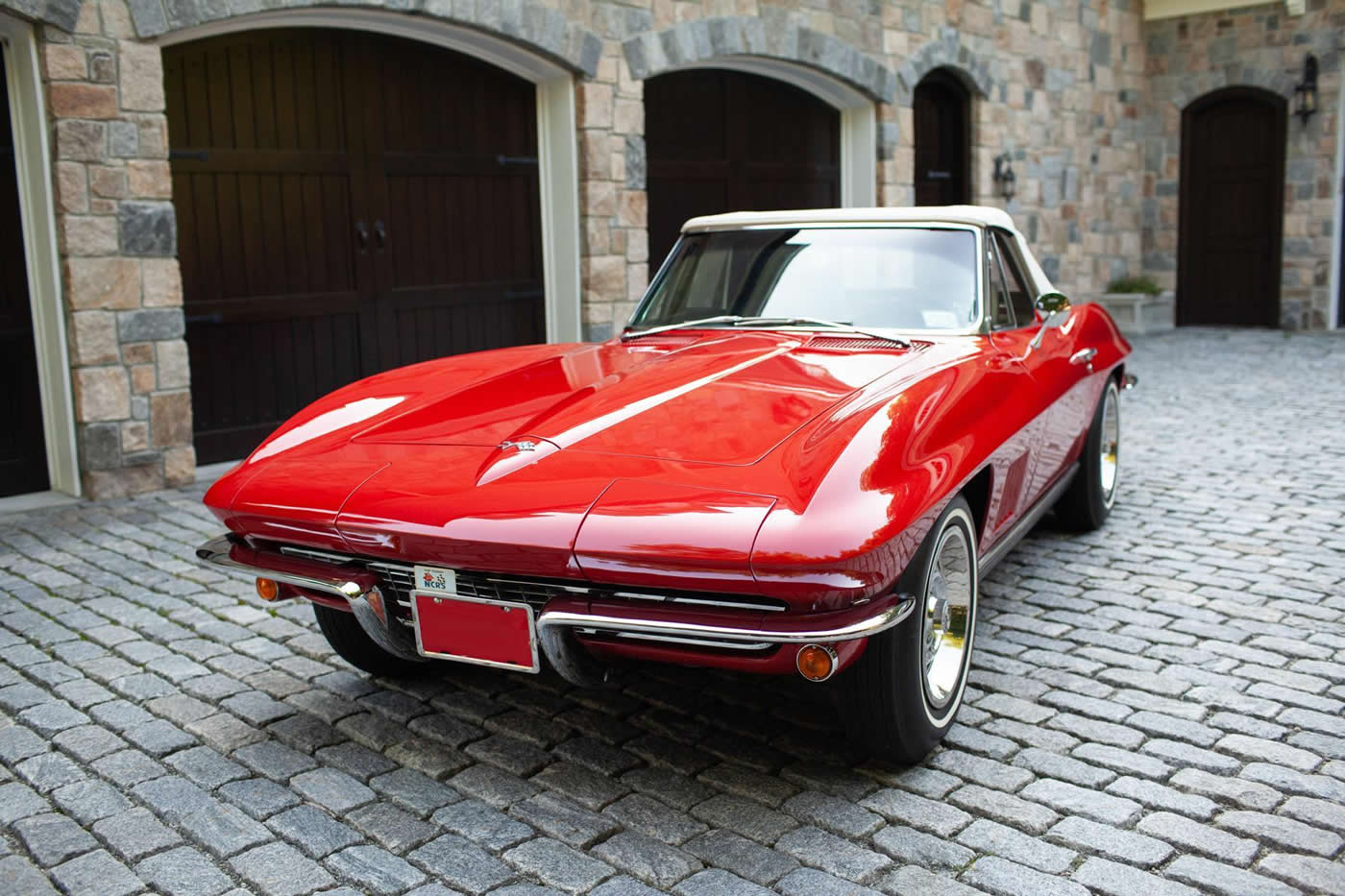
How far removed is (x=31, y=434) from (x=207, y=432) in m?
0.94

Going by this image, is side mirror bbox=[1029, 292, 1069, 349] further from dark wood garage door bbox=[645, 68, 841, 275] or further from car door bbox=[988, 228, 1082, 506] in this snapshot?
dark wood garage door bbox=[645, 68, 841, 275]

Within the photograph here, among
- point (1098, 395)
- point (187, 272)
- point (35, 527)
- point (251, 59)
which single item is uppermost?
point (251, 59)

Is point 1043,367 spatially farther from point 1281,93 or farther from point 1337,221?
point 1281,93

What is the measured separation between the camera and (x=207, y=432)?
7.06m

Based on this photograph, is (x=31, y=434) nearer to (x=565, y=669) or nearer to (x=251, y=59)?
(x=251, y=59)

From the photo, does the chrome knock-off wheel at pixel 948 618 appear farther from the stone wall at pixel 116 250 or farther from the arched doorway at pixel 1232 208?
the arched doorway at pixel 1232 208

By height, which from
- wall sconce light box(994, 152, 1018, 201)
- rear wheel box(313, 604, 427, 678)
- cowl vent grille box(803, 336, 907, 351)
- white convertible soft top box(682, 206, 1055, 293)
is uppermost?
wall sconce light box(994, 152, 1018, 201)

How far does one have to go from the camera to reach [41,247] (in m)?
6.20

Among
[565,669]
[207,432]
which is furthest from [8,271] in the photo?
[565,669]

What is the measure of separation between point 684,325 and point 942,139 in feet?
Answer: 29.5

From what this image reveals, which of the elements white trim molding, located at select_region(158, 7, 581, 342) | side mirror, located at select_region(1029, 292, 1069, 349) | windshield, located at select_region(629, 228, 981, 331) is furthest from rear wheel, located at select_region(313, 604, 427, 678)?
white trim molding, located at select_region(158, 7, 581, 342)

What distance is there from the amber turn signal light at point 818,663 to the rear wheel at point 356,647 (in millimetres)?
1402

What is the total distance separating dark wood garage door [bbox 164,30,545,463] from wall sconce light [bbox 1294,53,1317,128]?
9427mm

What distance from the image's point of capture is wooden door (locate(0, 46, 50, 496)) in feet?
20.2
